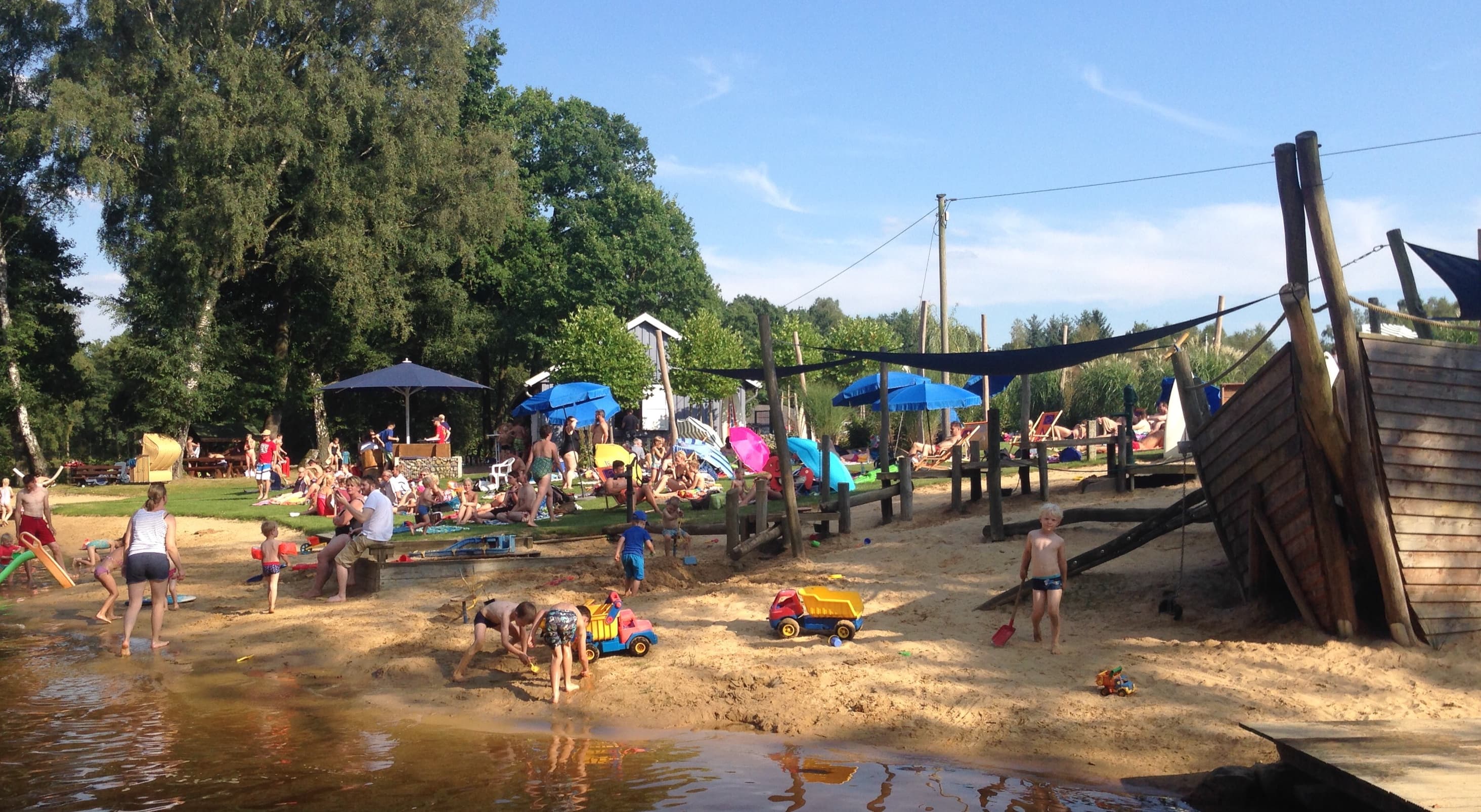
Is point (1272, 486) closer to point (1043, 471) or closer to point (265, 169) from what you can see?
point (1043, 471)

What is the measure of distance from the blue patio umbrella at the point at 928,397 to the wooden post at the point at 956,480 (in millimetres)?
5764

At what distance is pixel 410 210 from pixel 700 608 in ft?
85.9

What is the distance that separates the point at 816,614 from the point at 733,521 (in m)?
3.43

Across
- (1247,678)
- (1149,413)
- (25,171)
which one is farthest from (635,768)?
(25,171)

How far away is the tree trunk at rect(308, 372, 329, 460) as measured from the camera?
33.8m

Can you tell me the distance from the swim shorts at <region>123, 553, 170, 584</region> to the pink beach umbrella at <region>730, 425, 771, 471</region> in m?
11.0

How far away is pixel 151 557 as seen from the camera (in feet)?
35.1

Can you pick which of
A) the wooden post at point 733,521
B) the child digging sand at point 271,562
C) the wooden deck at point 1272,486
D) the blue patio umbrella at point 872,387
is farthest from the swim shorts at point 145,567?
the blue patio umbrella at point 872,387

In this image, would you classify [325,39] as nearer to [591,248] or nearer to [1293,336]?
[591,248]

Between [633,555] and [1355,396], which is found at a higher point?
[1355,396]

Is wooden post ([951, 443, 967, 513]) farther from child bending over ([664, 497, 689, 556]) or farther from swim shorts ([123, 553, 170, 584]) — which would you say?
swim shorts ([123, 553, 170, 584])

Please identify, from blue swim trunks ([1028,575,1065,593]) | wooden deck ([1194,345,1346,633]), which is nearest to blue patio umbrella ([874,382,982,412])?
wooden deck ([1194,345,1346,633])

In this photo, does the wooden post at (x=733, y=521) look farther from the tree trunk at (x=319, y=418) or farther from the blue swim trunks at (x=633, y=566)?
the tree trunk at (x=319, y=418)

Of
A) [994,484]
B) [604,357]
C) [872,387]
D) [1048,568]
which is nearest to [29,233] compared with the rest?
[604,357]
